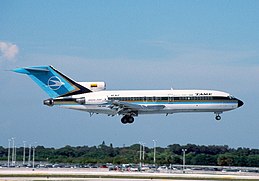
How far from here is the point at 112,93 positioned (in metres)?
111

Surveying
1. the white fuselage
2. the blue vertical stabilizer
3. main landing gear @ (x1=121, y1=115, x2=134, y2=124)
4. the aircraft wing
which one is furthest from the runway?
the blue vertical stabilizer

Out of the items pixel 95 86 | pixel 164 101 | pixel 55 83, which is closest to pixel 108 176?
pixel 95 86

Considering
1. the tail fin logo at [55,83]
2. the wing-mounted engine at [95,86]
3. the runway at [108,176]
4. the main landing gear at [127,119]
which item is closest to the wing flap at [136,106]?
the main landing gear at [127,119]

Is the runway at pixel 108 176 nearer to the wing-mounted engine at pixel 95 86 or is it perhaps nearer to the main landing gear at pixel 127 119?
the main landing gear at pixel 127 119

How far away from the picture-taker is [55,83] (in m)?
114

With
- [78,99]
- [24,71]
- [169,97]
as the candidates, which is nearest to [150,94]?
[169,97]

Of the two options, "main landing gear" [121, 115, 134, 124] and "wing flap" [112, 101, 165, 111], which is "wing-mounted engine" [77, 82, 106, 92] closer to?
"wing flap" [112, 101, 165, 111]

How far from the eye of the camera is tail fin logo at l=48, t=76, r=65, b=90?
114 meters

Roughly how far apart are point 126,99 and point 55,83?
1231 centimetres

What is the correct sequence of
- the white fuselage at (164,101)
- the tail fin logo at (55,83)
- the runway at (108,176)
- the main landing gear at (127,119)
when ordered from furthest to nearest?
the tail fin logo at (55,83)
the main landing gear at (127,119)
the white fuselage at (164,101)
the runway at (108,176)

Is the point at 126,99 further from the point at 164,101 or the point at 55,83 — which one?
the point at 55,83

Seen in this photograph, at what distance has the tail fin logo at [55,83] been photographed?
372 ft

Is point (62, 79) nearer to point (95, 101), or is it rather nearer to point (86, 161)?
point (95, 101)

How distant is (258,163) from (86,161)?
162 ft
